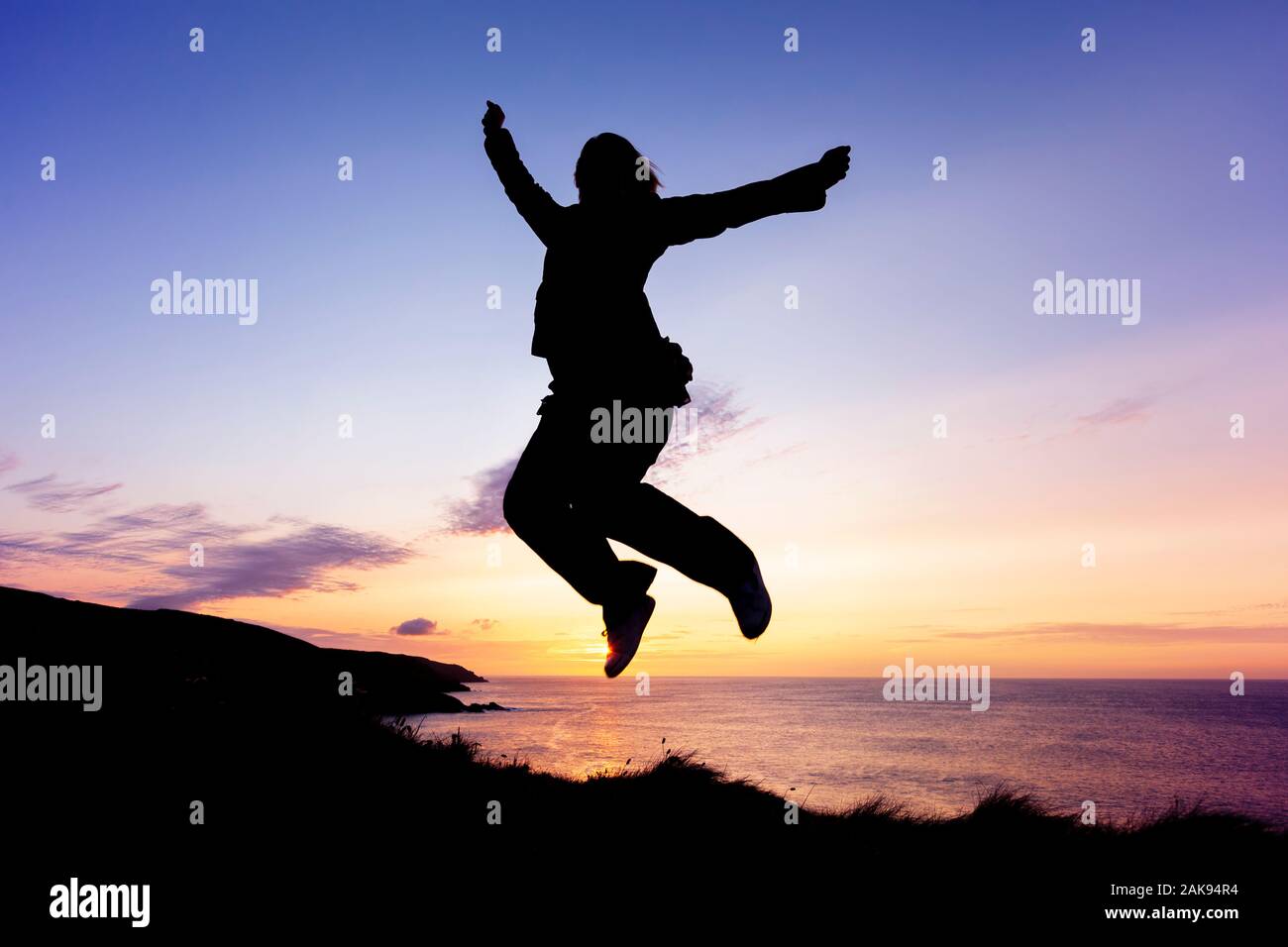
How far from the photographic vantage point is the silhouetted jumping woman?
275cm

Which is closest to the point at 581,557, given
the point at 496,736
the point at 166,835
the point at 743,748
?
the point at 166,835

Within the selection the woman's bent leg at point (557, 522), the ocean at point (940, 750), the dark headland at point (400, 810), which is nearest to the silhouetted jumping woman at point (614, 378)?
the woman's bent leg at point (557, 522)

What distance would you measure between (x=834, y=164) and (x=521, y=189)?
4.04 ft

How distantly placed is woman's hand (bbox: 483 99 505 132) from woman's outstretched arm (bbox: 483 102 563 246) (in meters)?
0.02

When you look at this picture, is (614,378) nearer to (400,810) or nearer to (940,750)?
(400,810)

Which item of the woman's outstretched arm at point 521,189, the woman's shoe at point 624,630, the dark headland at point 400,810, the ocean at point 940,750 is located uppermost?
the woman's outstretched arm at point 521,189

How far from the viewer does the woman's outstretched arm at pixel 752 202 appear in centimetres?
261

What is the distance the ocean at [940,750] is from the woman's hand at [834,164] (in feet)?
74.5

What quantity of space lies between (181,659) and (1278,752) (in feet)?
344

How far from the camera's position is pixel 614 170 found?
3.00 meters

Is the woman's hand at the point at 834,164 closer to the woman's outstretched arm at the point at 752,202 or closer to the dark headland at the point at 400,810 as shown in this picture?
the woman's outstretched arm at the point at 752,202

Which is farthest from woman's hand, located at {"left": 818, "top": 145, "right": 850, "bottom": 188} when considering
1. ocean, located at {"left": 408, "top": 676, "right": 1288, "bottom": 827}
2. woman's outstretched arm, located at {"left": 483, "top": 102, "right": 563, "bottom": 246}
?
ocean, located at {"left": 408, "top": 676, "right": 1288, "bottom": 827}

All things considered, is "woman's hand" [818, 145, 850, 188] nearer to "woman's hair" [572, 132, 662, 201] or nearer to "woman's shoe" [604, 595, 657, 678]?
"woman's hair" [572, 132, 662, 201]
